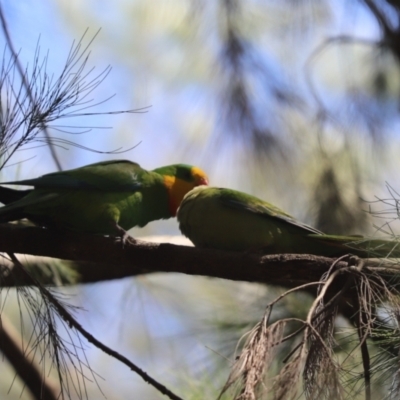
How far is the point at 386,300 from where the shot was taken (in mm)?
946

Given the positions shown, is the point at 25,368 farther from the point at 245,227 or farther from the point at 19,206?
the point at 245,227

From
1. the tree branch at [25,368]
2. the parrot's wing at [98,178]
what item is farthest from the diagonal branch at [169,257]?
the tree branch at [25,368]

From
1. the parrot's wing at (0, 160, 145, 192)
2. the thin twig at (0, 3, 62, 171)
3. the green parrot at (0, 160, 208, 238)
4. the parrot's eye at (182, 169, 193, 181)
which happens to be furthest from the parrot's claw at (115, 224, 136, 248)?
the parrot's eye at (182, 169, 193, 181)

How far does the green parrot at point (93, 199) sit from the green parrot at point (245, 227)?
14cm

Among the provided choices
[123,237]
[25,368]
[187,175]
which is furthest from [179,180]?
[25,368]

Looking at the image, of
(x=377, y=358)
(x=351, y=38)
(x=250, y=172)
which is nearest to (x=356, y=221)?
(x=250, y=172)

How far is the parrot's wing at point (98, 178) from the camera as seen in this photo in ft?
4.55

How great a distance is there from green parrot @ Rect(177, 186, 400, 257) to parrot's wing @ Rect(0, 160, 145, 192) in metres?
0.17

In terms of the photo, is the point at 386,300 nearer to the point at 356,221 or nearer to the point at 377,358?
the point at 377,358

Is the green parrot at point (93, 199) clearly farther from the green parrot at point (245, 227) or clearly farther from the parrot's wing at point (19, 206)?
the green parrot at point (245, 227)

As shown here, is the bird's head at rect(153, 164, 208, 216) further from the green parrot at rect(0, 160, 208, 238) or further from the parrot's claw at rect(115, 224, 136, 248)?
the parrot's claw at rect(115, 224, 136, 248)

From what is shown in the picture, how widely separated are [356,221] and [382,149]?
0.82 feet

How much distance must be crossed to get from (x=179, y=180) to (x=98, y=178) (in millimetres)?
278

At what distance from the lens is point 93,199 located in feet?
4.67
